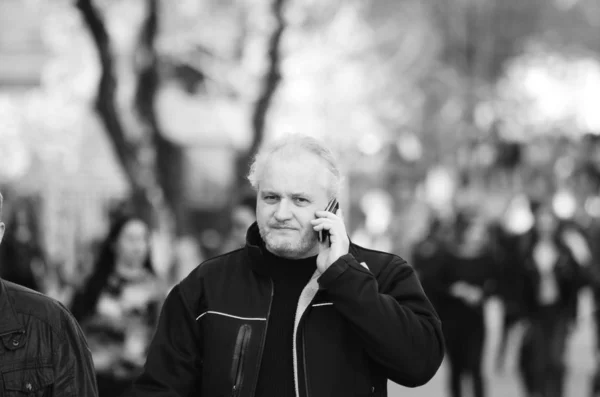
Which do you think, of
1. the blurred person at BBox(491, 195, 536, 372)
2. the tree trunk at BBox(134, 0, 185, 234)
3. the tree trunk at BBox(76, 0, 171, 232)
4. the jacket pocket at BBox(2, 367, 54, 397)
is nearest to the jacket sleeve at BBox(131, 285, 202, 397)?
the jacket pocket at BBox(2, 367, 54, 397)

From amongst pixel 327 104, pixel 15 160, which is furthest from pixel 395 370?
pixel 15 160

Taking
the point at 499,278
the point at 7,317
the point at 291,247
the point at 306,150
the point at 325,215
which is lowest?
the point at 499,278

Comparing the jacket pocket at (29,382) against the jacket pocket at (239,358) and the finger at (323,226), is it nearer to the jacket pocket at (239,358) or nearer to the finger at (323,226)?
the jacket pocket at (239,358)

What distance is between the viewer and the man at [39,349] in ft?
11.6

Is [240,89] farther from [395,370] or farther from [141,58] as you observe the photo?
[395,370]

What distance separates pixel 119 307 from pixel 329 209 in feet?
12.0

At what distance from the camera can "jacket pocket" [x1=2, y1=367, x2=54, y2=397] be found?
138 inches

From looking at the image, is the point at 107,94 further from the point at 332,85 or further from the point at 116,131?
the point at 332,85

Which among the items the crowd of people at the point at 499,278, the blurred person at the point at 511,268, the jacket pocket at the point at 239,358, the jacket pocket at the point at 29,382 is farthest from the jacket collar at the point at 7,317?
the blurred person at the point at 511,268

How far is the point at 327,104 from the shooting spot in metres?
26.2

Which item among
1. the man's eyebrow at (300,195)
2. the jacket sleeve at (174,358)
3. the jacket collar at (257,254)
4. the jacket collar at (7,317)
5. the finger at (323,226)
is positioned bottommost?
the jacket sleeve at (174,358)

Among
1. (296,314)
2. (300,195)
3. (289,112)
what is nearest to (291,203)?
(300,195)

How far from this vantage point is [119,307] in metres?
7.66

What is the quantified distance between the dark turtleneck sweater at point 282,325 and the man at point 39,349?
0.65 meters
